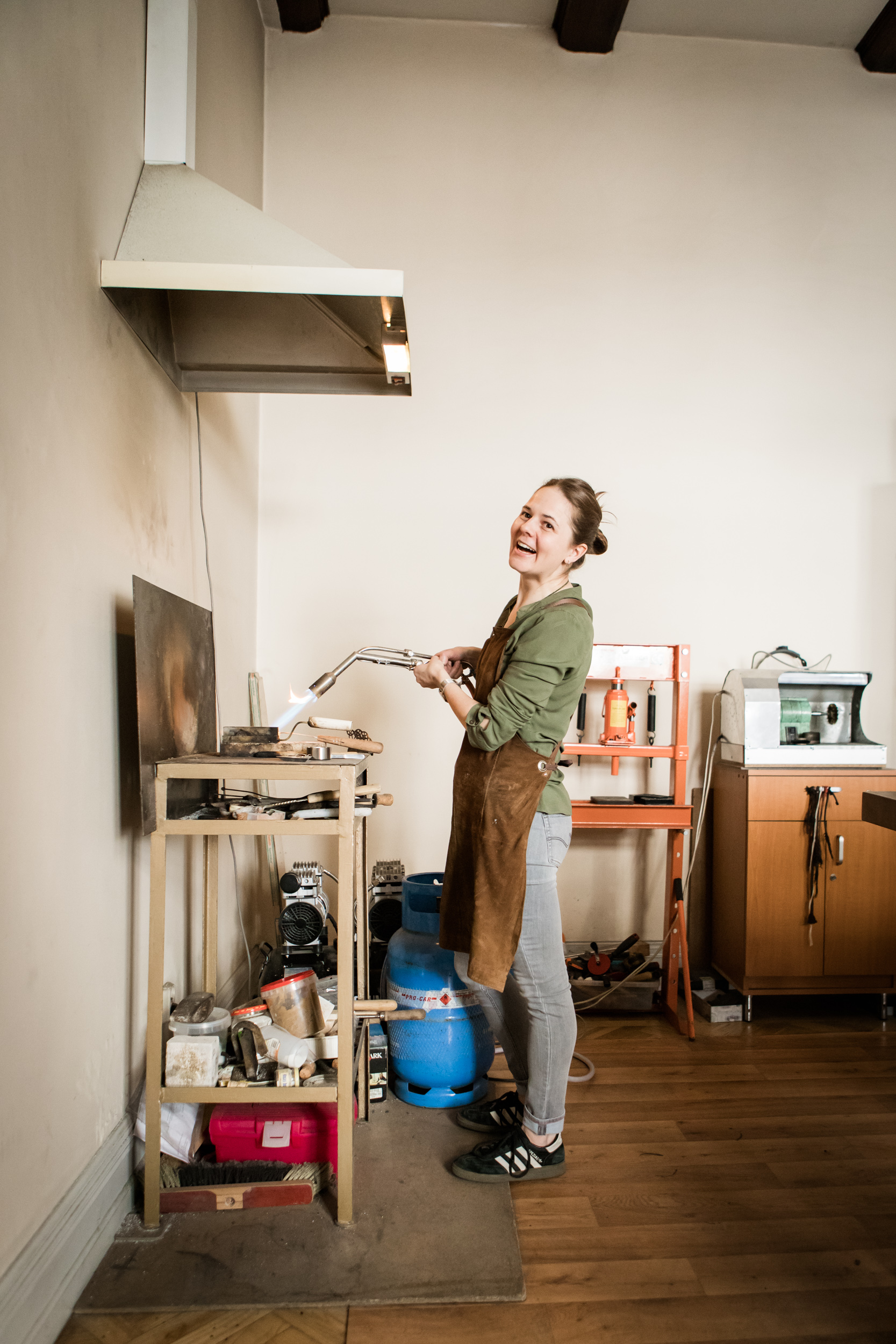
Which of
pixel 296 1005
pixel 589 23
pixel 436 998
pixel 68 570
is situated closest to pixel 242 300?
pixel 68 570

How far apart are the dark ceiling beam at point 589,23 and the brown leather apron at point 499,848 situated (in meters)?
2.90

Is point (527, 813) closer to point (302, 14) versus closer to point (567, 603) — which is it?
point (567, 603)

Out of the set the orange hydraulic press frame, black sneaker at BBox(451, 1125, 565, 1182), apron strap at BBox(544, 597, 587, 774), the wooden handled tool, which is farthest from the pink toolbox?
the orange hydraulic press frame

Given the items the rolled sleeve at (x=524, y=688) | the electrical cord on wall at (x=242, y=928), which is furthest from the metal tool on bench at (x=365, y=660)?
the electrical cord on wall at (x=242, y=928)

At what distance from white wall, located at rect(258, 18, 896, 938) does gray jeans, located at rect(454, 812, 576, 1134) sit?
1.48m

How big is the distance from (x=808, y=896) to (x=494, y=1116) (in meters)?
1.50

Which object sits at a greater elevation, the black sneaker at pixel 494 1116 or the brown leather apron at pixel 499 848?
the brown leather apron at pixel 499 848

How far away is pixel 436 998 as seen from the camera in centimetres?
215

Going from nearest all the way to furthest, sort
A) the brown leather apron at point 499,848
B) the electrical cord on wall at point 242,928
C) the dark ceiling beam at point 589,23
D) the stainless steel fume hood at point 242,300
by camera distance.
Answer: the stainless steel fume hood at point 242,300, the brown leather apron at point 499,848, the electrical cord on wall at point 242,928, the dark ceiling beam at point 589,23

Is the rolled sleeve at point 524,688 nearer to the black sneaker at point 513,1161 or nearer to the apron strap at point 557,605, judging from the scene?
the apron strap at point 557,605

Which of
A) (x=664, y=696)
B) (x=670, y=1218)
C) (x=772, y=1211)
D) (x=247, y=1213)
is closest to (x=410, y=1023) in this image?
(x=247, y=1213)

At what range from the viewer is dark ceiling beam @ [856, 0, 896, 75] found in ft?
10.8

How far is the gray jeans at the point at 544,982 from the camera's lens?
180cm

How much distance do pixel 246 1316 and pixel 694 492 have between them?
10.2 feet
